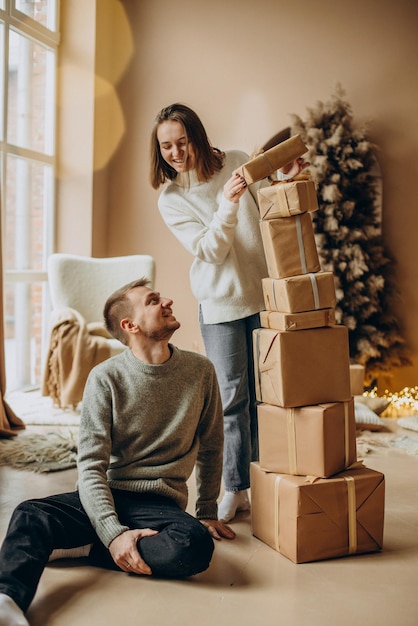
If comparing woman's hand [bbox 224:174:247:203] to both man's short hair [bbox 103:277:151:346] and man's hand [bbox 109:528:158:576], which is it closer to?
man's short hair [bbox 103:277:151:346]

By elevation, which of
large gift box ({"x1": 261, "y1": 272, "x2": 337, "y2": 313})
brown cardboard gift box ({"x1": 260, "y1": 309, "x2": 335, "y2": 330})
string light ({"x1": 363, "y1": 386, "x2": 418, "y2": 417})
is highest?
large gift box ({"x1": 261, "y1": 272, "x2": 337, "y2": 313})

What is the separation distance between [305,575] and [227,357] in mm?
744

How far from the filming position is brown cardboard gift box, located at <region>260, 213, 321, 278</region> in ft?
6.48

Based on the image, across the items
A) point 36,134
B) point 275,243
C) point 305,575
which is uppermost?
point 36,134

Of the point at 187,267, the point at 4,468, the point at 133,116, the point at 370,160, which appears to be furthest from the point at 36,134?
the point at 4,468

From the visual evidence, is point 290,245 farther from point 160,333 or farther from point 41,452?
point 41,452

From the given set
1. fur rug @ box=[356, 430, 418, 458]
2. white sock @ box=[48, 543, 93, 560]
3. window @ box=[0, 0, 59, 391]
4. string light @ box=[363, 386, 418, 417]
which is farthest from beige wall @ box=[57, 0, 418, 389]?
white sock @ box=[48, 543, 93, 560]

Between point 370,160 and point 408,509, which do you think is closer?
point 408,509

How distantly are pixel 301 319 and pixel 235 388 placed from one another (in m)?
0.43

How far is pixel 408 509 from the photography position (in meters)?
2.34

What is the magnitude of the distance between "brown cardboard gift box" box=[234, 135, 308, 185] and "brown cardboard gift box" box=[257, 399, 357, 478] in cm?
67

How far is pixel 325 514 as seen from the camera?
73.3 inches

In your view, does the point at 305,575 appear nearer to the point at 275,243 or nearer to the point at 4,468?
the point at 275,243

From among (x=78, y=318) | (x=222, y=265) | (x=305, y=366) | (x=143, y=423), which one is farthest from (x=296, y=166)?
(x=78, y=318)
